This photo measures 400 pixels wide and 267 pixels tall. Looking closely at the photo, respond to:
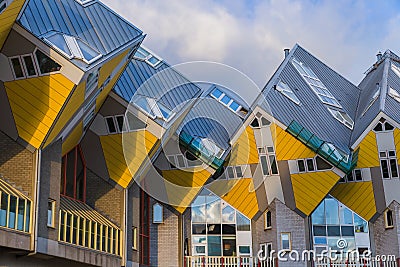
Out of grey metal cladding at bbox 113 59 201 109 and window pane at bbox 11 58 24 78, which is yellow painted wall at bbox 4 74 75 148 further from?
grey metal cladding at bbox 113 59 201 109

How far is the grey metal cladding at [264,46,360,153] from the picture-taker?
33250 mm

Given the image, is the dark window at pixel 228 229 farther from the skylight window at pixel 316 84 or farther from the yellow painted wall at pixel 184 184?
the skylight window at pixel 316 84

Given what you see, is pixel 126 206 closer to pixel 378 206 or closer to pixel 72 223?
pixel 72 223

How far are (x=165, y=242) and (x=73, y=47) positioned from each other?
15131mm

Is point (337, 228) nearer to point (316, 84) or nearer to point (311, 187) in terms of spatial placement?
point (311, 187)

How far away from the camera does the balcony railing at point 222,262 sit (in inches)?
1244

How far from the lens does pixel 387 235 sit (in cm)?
3309

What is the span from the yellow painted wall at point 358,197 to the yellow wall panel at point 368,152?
1.09 m

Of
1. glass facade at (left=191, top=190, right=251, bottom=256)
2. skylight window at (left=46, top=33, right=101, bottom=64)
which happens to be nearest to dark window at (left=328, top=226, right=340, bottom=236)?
glass facade at (left=191, top=190, right=251, bottom=256)

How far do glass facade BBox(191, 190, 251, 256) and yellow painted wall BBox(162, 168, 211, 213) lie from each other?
202cm

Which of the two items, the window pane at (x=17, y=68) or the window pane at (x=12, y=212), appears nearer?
the window pane at (x=12, y=212)

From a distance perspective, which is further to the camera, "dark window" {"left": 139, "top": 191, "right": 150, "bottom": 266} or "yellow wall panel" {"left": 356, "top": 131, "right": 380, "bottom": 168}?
"yellow wall panel" {"left": 356, "top": 131, "right": 380, "bottom": 168}

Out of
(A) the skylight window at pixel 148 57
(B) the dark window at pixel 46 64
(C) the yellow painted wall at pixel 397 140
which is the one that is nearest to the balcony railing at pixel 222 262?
(C) the yellow painted wall at pixel 397 140

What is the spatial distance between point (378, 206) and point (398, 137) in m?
3.83
